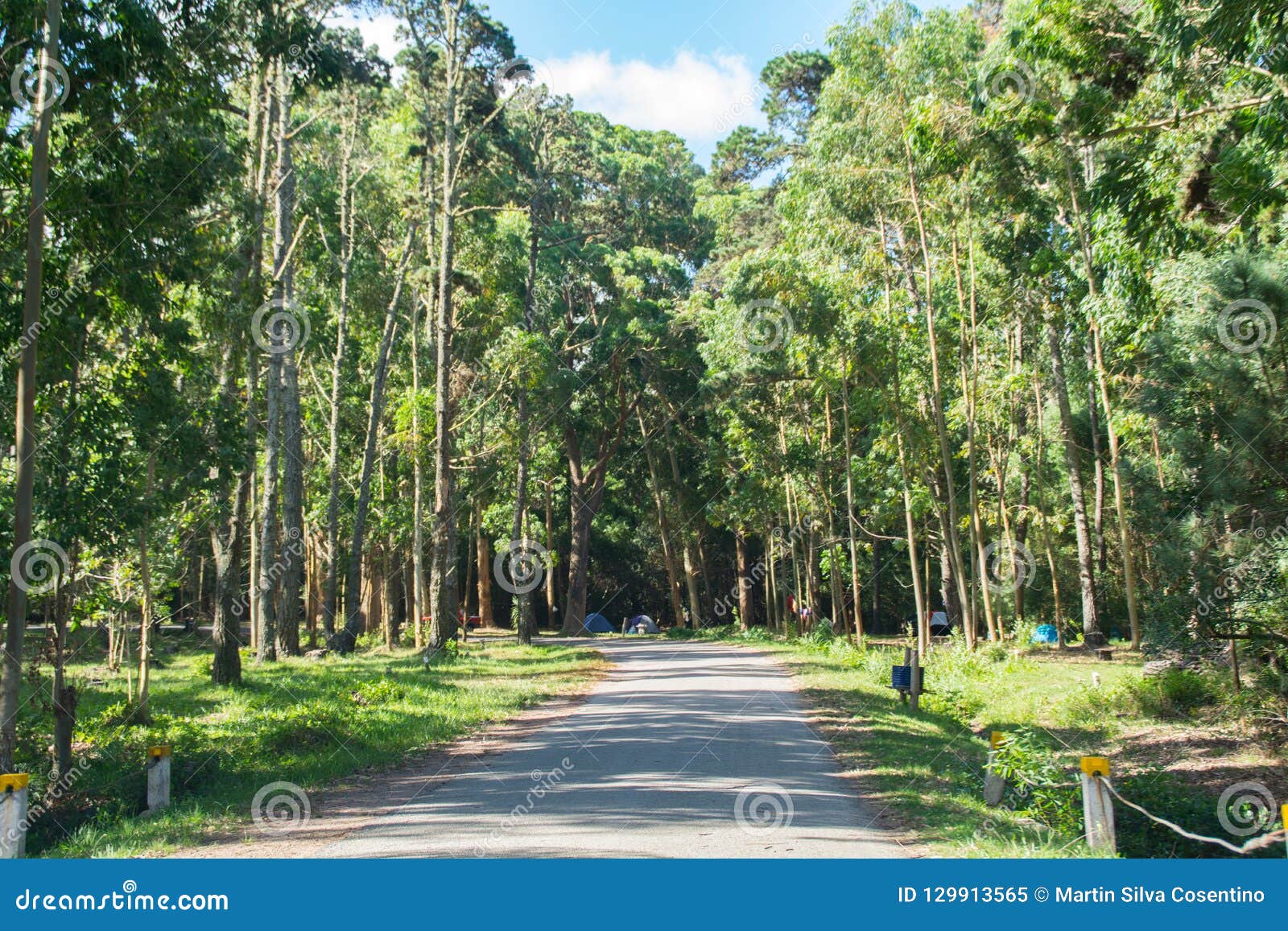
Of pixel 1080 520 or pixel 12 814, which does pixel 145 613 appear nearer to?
pixel 12 814

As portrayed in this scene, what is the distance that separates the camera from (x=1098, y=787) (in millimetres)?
6551

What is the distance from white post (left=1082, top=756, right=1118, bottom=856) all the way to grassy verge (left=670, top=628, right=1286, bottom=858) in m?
0.16

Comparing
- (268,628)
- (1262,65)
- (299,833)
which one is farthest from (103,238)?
(268,628)

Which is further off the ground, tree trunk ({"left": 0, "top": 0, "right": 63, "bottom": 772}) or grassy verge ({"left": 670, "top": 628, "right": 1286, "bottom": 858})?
tree trunk ({"left": 0, "top": 0, "right": 63, "bottom": 772})

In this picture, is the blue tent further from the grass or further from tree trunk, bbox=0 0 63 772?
tree trunk, bbox=0 0 63 772

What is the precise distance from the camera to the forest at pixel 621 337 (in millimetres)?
10281

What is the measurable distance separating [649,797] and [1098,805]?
3.53 metres

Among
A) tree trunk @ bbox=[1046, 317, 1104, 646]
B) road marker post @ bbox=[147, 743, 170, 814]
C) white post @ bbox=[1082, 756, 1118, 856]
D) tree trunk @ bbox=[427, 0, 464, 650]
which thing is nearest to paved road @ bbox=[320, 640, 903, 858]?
white post @ bbox=[1082, 756, 1118, 856]

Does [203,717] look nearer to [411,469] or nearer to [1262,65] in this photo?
[1262,65]

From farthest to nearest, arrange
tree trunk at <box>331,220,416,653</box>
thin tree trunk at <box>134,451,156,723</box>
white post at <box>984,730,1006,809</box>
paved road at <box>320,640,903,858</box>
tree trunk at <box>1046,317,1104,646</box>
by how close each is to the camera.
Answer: tree trunk at <box>331,220,416,653</box>, tree trunk at <box>1046,317,1104,646</box>, thin tree trunk at <box>134,451,156,723</box>, white post at <box>984,730,1006,809</box>, paved road at <box>320,640,903,858</box>

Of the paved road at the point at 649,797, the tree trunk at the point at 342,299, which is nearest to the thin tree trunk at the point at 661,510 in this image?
the tree trunk at the point at 342,299

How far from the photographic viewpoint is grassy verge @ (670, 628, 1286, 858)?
7922mm

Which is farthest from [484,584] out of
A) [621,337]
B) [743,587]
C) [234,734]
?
[234,734]

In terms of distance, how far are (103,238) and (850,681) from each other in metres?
14.6
